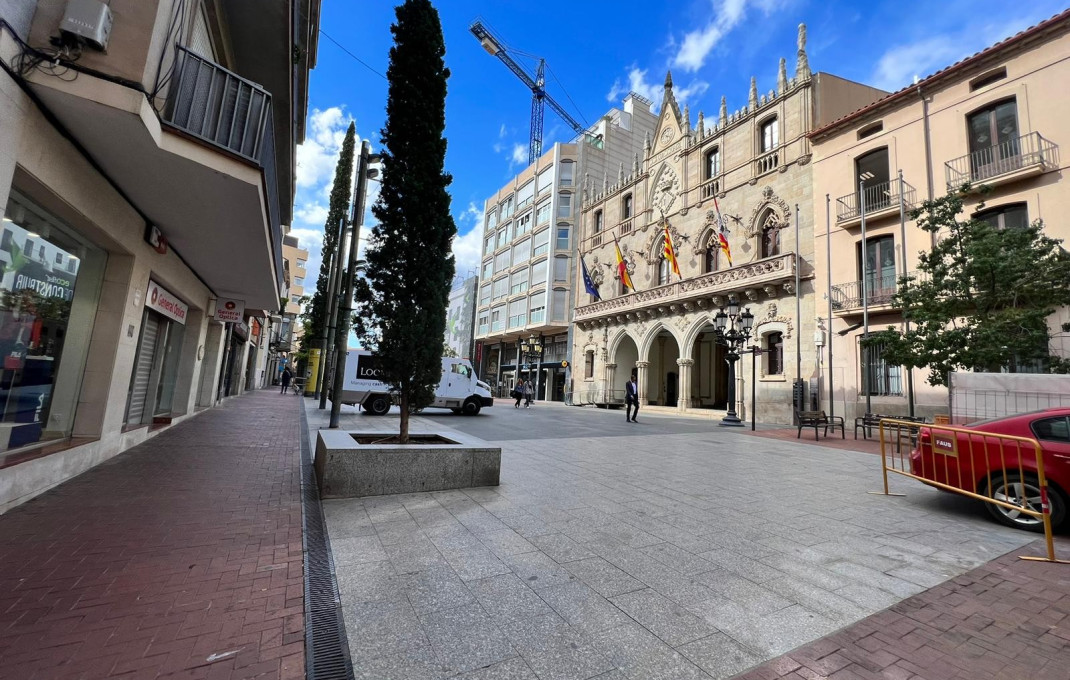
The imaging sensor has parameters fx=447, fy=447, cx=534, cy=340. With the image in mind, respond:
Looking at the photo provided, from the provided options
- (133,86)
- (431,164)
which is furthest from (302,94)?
(133,86)

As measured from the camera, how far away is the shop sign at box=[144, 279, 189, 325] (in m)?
7.41

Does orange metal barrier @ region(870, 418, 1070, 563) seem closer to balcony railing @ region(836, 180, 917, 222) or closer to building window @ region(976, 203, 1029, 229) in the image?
building window @ region(976, 203, 1029, 229)

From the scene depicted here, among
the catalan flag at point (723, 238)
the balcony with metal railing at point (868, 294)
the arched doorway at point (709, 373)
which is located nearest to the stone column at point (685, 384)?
the arched doorway at point (709, 373)

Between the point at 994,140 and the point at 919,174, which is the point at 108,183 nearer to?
the point at 919,174

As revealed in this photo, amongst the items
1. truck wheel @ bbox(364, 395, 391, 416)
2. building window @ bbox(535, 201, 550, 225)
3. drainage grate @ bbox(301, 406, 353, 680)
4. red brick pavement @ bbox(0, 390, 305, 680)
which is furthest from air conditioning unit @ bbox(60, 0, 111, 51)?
building window @ bbox(535, 201, 550, 225)

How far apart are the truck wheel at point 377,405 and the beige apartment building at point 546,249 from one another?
Result: 19.9 m

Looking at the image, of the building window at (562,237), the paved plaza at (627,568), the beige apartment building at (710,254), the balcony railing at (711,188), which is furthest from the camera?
the building window at (562,237)

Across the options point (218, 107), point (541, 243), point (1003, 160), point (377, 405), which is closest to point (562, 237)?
point (541, 243)

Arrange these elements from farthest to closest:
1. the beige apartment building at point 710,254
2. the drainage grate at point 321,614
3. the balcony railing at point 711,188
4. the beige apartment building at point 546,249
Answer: the beige apartment building at point 546,249
the balcony railing at point 711,188
the beige apartment building at point 710,254
the drainage grate at point 321,614

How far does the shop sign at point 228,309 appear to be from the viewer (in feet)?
41.7

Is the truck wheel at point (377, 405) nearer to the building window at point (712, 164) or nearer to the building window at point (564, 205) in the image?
the building window at point (712, 164)

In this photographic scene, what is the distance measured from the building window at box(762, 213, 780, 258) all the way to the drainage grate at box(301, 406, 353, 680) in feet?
72.6

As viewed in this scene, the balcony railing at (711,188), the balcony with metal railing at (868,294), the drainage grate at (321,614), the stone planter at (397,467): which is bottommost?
the drainage grate at (321,614)

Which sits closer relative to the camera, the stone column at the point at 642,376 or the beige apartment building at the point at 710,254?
the beige apartment building at the point at 710,254
